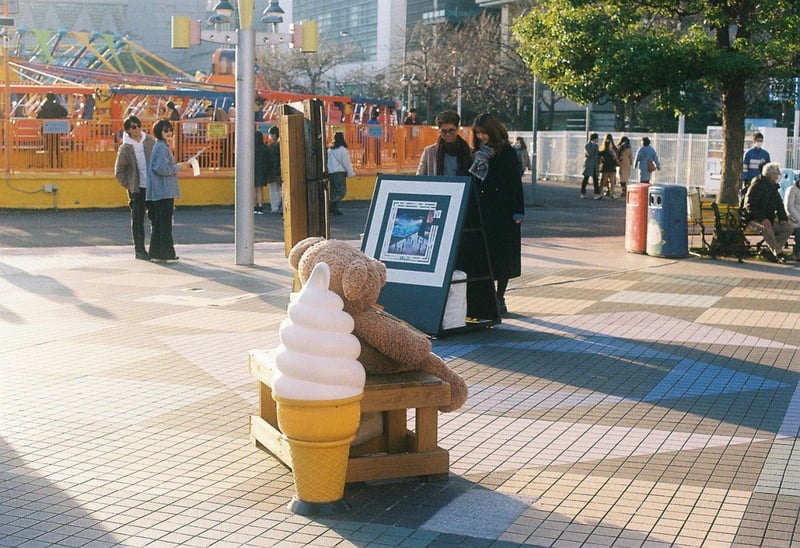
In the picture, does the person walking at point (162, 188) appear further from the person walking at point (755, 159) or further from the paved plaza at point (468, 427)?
the person walking at point (755, 159)

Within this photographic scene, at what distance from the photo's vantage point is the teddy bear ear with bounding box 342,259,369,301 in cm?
530

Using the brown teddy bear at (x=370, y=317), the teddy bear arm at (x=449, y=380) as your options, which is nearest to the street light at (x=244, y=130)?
the brown teddy bear at (x=370, y=317)

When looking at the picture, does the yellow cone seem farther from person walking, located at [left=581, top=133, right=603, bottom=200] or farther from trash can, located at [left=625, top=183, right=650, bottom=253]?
person walking, located at [left=581, top=133, right=603, bottom=200]

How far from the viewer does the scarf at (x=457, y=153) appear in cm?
1074

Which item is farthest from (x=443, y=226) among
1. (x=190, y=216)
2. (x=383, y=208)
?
(x=190, y=216)

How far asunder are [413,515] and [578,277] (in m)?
9.15

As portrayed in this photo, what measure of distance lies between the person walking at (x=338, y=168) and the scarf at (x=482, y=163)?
13099mm

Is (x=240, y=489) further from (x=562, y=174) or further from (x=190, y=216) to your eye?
(x=562, y=174)

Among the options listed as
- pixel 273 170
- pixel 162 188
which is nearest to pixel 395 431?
pixel 162 188

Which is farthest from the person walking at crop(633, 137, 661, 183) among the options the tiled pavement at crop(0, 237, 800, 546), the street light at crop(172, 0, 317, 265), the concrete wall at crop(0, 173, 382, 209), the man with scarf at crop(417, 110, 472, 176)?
the man with scarf at crop(417, 110, 472, 176)

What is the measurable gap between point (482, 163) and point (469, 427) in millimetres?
4142

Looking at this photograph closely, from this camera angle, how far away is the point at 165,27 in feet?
373

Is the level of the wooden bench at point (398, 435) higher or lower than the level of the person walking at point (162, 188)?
lower

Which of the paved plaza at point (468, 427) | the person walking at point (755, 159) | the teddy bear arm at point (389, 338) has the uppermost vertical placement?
the person walking at point (755, 159)
